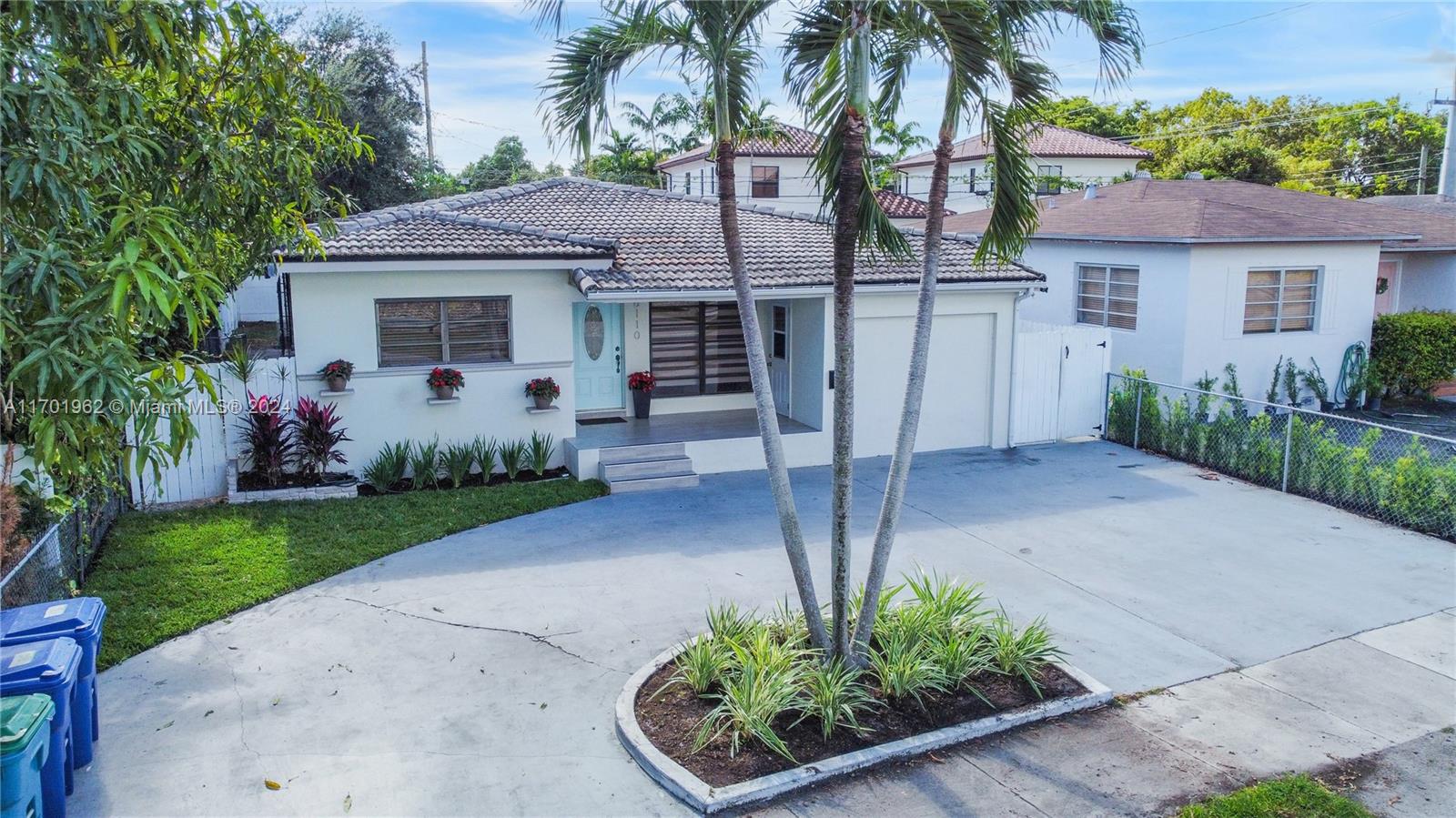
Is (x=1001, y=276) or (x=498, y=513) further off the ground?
(x=1001, y=276)

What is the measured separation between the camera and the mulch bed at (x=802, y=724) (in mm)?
6586

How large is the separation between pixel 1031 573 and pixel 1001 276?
6.29 metres

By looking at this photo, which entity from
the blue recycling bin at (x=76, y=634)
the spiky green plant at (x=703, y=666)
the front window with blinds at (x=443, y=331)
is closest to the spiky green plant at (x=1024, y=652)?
the spiky green plant at (x=703, y=666)

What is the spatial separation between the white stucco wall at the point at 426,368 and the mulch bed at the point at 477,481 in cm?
33

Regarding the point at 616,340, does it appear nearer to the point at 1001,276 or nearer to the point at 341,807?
the point at 1001,276

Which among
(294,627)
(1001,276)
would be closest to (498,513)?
(294,627)

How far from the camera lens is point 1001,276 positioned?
607 inches

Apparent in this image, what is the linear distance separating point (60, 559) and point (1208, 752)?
30.7ft

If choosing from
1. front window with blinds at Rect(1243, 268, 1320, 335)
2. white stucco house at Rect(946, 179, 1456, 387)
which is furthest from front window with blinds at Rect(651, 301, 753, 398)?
front window with blinds at Rect(1243, 268, 1320, 335)

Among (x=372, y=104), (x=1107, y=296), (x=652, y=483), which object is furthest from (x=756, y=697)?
(x=372, y=104)

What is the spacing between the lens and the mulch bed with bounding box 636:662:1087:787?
21.6 ft

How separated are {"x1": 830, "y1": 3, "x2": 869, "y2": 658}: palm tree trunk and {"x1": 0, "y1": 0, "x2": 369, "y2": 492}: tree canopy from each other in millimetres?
3903

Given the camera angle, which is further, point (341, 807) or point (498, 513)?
point (498, 513)

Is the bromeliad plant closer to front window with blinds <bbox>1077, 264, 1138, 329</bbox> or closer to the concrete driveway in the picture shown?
the concrete driveway
